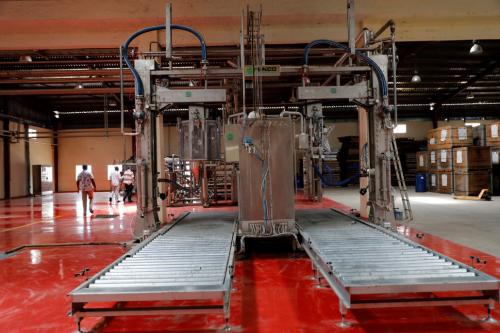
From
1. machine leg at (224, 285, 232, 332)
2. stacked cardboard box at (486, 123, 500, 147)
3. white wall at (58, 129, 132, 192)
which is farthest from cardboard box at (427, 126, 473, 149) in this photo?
white wall at (58, 129, 132, 192)

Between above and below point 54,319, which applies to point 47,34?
above

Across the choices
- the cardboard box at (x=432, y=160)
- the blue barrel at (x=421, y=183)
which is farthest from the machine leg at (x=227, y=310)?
the blue barrel at (x=421, y=183)

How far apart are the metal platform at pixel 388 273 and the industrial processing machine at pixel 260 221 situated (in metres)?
0.01

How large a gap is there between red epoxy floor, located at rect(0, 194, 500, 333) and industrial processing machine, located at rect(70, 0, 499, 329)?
0.75 ft

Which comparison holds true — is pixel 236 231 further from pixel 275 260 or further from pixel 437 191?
pixel 437 191

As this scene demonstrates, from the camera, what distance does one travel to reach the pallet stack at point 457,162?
14.1 m

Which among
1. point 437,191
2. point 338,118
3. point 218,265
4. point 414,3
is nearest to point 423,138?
point 338,118

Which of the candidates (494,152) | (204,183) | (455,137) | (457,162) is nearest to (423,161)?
(455,137)

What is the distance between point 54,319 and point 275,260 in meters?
3.10

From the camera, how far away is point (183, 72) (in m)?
6.17

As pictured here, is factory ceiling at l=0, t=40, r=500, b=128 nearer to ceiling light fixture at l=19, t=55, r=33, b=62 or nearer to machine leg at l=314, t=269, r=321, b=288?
ceiling light fixture at l=19, t=55, r=33, b=62

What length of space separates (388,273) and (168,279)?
2.08m

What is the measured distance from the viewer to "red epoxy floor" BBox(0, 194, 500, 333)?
11.1ft

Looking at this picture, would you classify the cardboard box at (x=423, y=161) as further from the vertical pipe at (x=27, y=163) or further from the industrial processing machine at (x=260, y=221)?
the vertical pipe at (x=27, y=163)
